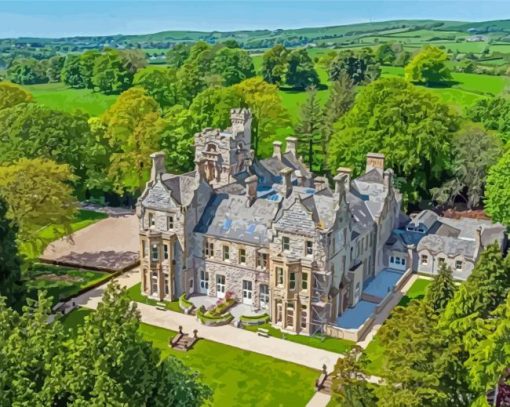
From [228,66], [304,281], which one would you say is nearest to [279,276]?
[304,281]

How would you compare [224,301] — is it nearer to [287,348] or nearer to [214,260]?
[214,260]

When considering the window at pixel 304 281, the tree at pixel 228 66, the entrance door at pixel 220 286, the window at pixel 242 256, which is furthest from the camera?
the tree at pixel 228 66

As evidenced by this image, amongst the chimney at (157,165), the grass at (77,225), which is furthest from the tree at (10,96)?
the chimney at (157,165)

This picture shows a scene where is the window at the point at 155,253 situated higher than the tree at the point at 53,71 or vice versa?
the tree at the point at 53,71

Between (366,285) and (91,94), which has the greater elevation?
(91,94)

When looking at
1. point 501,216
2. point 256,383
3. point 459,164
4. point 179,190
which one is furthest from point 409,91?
point 256,383

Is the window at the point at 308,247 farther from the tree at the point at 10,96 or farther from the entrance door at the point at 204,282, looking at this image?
the tree at the point at 10,96
